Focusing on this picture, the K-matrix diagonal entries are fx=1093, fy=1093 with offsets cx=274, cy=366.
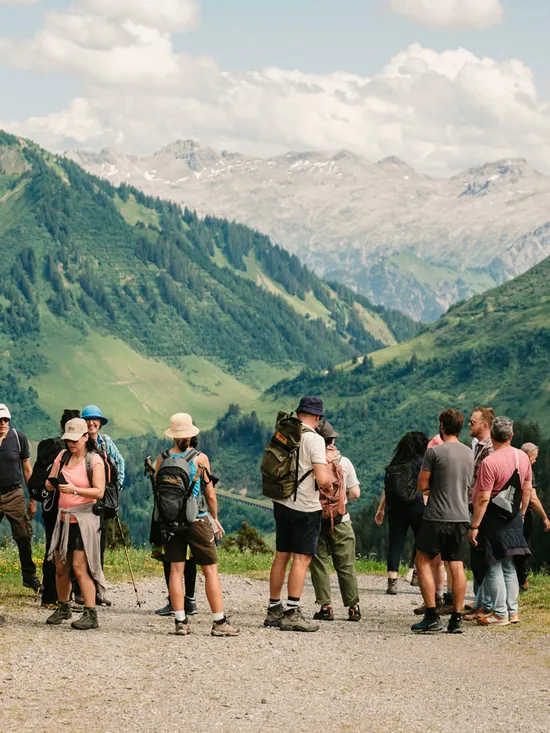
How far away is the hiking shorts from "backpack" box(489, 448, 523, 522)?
15.1ft

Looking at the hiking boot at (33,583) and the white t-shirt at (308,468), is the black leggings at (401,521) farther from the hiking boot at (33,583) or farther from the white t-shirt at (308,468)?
the hiking boot at (33,583)

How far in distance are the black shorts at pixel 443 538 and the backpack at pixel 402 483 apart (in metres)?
3.94

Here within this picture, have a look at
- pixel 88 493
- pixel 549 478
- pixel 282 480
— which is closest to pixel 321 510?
pixel 282 480

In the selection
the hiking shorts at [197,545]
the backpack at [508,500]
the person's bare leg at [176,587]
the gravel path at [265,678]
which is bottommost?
the gravel path at [265,678]

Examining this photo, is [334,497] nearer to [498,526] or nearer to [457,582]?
[457,582]

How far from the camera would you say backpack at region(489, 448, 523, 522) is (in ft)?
55.0


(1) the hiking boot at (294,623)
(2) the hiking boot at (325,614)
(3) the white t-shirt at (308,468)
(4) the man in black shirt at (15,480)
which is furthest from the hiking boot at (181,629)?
(4) the man in black shirt at (15,480)

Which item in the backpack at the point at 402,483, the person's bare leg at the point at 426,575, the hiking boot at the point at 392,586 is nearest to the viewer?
the person's bare leg at the point at 426,575

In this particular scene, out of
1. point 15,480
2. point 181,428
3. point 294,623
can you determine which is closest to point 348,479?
point 294,623

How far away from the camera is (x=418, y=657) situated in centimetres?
1436

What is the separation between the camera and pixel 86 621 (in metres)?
15.1

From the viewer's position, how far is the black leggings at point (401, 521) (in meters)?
20.5

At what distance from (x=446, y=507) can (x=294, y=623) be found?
9.20 feet

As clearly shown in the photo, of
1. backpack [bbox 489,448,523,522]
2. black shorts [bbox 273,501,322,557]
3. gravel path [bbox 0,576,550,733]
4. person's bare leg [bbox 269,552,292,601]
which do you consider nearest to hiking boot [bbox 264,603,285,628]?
person's bare leg [bbox 269,552,292,601]
